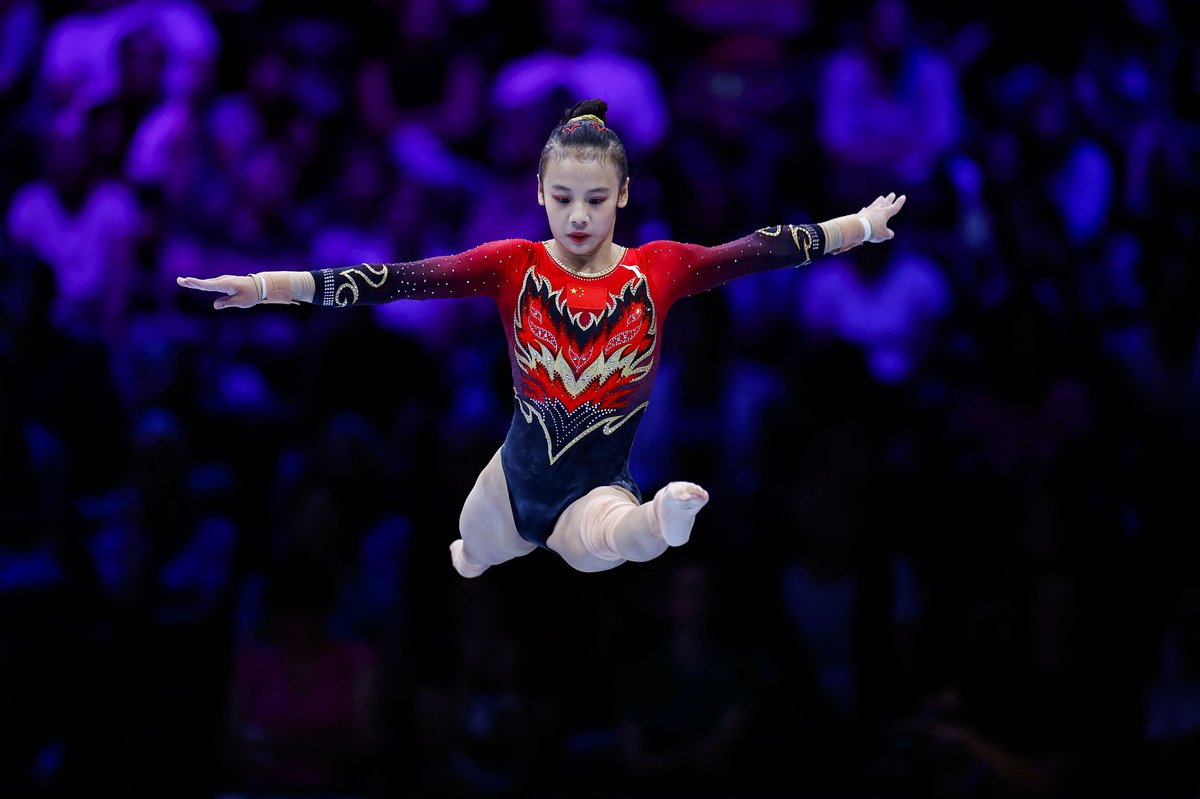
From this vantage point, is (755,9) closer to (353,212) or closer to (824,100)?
(824,100)

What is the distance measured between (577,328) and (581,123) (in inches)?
19.5

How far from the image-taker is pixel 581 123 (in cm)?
368

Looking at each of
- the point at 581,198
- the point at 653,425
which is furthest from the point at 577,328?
the point at 653,425

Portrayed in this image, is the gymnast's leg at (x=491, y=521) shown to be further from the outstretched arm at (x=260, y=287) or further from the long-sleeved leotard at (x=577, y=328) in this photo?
the outstretched arm at (x=260, y=287)

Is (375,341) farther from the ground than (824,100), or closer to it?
closer to it

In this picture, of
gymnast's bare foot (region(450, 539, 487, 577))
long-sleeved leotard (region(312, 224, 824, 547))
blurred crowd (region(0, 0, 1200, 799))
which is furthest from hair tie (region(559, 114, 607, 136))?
blurred crowd (region(0, 0, 1200, 799))

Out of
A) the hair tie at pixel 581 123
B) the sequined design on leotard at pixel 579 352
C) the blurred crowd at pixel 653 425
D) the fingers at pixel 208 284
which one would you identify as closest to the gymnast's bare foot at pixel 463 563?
the sequined design on leotard at pixel 579 352

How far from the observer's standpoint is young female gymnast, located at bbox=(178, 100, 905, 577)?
3.64 m

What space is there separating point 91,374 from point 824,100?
10.6ft

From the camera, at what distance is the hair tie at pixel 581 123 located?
12.0 feet

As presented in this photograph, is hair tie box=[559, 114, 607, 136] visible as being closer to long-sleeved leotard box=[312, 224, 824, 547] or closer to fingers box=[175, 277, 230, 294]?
long-sleeved leotard box=[312, 224, 824, 547]

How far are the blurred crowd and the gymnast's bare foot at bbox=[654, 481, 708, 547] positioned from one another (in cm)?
259

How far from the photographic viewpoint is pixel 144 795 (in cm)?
580

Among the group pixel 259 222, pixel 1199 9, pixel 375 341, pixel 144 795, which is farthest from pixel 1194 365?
pixel 144 795
